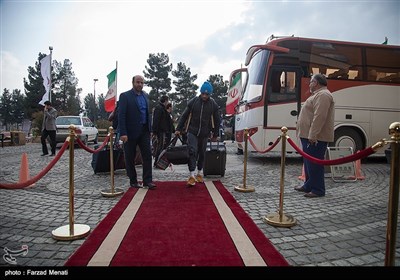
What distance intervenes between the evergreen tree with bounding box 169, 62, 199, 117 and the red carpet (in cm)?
5073

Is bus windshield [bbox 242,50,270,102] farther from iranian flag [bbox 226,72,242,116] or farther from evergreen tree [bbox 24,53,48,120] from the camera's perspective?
evergreen tree [bbox 24,53,48,120]

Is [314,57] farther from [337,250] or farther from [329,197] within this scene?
[337,250]

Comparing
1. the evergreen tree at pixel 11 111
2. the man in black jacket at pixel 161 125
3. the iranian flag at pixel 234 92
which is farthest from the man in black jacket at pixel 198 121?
the evergreen tree at pixel 11 111

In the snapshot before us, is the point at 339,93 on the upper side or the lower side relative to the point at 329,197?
upper

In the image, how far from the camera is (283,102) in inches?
338

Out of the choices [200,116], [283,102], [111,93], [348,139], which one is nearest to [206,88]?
[200,116]

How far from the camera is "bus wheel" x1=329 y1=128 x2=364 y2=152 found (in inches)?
349

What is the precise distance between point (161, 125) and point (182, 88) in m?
50.0

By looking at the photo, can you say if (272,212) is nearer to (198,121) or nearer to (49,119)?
(198,121)

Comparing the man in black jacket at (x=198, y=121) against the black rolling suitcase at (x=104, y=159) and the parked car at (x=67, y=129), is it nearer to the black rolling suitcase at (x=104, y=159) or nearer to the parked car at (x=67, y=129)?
the black rolling suitcase at (x=104, y=159)

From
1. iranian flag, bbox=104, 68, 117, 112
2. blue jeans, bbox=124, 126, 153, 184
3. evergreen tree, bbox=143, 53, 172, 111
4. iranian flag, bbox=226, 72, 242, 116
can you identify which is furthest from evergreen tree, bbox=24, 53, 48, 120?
blue jeans, bbox=124, 126, 153, 184

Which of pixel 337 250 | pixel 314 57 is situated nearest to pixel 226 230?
pixel 337 250

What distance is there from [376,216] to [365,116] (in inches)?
238
